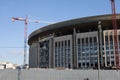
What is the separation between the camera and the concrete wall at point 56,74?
46375 mm

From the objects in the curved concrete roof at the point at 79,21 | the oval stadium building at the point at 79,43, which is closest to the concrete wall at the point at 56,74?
the oval stadium building at the point at 79,43

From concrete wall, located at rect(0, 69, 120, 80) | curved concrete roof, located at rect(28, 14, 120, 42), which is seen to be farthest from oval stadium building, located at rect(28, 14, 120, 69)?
concrete wall, located at rect(0, 69, 120, 80)

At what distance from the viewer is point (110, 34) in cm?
11100

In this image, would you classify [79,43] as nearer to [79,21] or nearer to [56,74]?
[79,21]

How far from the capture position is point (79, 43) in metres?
119

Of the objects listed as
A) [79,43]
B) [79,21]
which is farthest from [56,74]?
[79,43]

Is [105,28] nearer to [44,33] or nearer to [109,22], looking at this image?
[109,22]

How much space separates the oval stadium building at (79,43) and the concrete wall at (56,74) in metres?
54.5

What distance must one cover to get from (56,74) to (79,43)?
231 ft

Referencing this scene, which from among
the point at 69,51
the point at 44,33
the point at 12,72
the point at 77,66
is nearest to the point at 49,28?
the point at 44,33

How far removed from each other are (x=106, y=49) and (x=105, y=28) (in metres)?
10.2

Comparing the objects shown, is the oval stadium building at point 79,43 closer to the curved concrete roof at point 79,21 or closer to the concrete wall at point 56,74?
the curved concrete roof at point 79,21

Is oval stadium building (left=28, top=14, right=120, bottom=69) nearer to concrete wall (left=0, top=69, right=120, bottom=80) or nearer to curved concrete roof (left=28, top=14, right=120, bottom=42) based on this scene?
curved concrete roof (left=28, top=14, right=120, bottom=42)

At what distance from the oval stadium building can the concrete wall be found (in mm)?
54469
